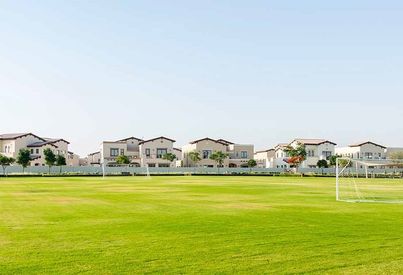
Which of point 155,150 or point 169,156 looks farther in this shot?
point 155,150

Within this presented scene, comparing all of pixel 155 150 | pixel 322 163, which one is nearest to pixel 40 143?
pixel 155 150

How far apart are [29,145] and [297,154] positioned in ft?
231

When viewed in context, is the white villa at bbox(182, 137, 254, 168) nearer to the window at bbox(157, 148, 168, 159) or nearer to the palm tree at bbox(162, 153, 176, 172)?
the palm tree at bbox(162, 153, 176, 172)

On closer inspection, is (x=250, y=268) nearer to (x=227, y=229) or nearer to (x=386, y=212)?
(x=227, y=229)

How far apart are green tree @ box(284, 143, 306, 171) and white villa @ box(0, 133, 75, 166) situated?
62.3 metres

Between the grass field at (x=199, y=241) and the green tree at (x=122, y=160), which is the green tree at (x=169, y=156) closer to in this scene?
the green tree at (x=122, y=160)

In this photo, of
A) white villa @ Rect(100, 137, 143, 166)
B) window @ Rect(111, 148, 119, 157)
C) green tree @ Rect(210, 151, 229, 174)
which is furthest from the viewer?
green tree @ Rect(210, 151, 229, 174)

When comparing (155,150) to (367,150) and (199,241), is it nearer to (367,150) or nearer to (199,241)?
(367,150)

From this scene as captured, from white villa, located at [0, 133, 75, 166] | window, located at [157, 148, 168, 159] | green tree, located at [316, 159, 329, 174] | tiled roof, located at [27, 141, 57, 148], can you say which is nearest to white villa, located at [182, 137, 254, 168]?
window, located at [157, 148, 168, 159]

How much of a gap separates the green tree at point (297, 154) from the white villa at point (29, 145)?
62262mm

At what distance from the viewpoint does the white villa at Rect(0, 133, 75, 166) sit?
122869 millimetres

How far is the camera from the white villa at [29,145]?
123m

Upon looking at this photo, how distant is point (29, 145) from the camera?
126 metres

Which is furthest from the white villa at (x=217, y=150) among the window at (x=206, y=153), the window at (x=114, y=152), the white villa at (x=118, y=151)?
the window at (x=114, y=152)
